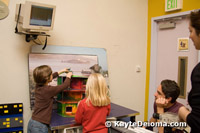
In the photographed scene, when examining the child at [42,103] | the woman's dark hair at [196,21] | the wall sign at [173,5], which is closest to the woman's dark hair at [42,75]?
the child at [42,103]

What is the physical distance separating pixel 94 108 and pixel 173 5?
202 centimetres

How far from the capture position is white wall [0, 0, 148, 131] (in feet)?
7.54

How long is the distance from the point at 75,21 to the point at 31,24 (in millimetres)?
813

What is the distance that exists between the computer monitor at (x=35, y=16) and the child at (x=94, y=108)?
789 mm

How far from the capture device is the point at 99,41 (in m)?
2.94

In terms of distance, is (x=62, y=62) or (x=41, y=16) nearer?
(x=41, y=16)

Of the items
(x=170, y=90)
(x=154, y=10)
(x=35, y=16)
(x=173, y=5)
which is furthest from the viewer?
(x=154, y=10)

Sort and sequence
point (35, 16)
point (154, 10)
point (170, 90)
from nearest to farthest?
point (170, 90) → point (35, 16) → point (154, 10)

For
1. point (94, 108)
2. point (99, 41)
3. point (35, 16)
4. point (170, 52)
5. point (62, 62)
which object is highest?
A: point (35, 16)

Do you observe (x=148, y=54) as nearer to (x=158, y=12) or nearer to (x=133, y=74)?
(x=133, y=74)

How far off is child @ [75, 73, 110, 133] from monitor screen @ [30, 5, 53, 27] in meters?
0.80

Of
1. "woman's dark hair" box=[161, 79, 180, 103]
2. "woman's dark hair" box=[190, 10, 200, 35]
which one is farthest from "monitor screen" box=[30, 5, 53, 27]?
"woman's dark hair" box=[190, 10, 200, 35]

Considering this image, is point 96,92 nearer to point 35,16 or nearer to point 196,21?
point 35,16

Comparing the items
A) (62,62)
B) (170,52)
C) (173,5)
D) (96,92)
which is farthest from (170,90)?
(173,5)
